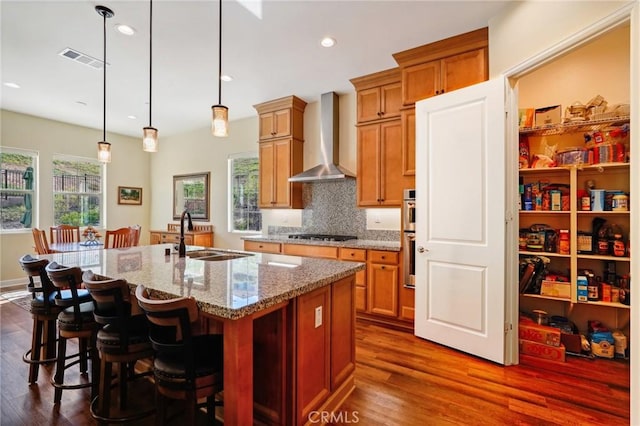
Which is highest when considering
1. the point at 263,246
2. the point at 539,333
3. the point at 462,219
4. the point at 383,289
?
the point at 462,219

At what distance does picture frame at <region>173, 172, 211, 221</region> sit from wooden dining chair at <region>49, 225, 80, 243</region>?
1.91m

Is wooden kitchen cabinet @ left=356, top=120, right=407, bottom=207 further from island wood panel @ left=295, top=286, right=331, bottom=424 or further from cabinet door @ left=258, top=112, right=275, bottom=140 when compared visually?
island wood panel @ left=295, top=286, right=331, bottom=424

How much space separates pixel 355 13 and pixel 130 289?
2.70 m

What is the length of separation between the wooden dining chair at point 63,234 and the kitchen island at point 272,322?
125 inches

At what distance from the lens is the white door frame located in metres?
1.54

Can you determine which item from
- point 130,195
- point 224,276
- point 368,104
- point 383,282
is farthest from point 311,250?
point 130,195

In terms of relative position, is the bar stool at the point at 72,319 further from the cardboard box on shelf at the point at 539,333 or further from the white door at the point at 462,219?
the cardboard box on shelf at the point at 539,333

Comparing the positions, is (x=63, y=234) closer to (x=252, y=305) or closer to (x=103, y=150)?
(x=103, y=150)

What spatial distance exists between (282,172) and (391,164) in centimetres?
174

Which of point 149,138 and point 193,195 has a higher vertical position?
point 149,138

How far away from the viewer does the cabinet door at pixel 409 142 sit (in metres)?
3.26

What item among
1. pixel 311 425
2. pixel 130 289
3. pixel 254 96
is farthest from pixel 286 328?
pixel 254 96

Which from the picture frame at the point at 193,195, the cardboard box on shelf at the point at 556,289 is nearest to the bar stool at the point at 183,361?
the cardboard box on shelf at the point at 556,289

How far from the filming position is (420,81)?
3.17 metres
